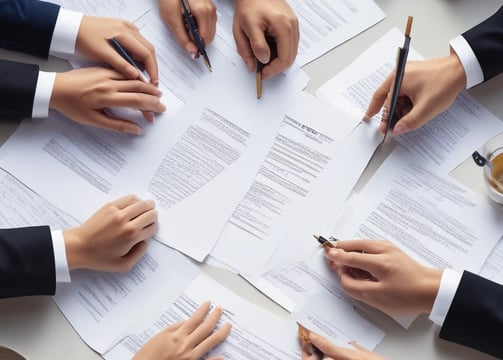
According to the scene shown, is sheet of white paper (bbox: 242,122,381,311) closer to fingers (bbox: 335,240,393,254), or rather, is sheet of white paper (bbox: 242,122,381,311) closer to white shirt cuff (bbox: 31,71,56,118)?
fingers (bbox: 335,240,393,254)

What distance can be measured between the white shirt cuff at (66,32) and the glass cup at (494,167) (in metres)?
0.81

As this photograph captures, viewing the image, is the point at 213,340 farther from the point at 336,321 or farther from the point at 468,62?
the point at 468,62

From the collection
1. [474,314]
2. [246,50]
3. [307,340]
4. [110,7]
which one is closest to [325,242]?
[307,340]

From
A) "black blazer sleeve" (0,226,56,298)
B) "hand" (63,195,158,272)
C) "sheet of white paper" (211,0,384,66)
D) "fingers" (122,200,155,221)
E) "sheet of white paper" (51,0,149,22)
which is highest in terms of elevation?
"sheet of white paper" (211,0,384,66)

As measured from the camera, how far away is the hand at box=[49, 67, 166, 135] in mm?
1260

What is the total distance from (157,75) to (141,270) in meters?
0.37

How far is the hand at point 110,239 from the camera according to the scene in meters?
1.20

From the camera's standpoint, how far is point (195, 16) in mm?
1302

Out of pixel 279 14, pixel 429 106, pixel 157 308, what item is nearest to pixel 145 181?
pixel 157 308

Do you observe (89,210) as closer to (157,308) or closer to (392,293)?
(157,308)

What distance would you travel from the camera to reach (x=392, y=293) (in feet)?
3.91

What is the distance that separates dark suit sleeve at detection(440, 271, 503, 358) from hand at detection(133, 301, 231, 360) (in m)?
0.39

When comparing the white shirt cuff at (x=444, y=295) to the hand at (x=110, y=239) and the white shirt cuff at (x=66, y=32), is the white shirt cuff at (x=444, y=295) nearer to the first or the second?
the hand at (x=110, y=239)

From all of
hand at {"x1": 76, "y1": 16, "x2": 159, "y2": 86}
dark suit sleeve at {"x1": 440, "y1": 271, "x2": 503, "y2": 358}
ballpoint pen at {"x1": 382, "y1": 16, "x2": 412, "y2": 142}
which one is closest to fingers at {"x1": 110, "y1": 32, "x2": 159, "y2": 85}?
hand at {"x1": 76, "y1": 16, "x2": 159, "y2": 86}
